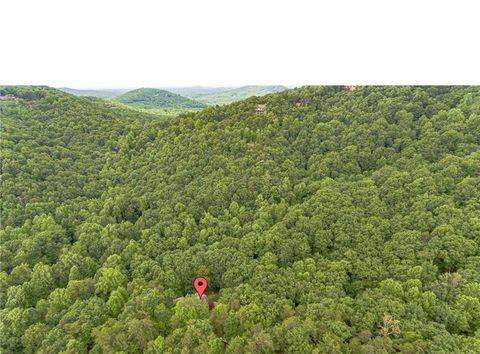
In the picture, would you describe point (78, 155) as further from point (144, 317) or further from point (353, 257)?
point (353, 257)

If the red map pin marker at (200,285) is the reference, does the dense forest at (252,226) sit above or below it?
above

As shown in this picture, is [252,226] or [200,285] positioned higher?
[252,226]

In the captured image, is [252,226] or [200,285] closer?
[200,285]

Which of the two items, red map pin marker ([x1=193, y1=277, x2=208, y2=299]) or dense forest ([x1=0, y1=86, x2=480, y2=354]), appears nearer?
dense forest ([x1=0, y1=86, x2=480, y2=354])

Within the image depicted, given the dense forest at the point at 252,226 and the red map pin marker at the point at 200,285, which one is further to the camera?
the red map pin marker at the point at 200,285
